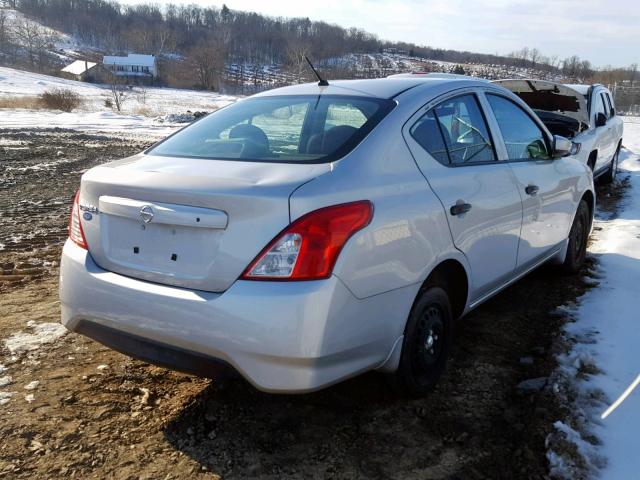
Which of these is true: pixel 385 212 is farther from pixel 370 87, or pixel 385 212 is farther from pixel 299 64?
pixel 299 64

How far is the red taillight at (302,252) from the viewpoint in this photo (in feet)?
7.02

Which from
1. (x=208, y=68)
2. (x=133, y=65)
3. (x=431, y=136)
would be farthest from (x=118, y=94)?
(x=133, y=65)

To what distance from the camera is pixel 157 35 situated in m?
136

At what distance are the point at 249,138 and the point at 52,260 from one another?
A: 3118 mm

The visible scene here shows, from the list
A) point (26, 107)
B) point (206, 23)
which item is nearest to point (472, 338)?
point (26, 107)

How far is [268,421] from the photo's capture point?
2744 mm

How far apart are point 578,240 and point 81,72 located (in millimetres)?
102923

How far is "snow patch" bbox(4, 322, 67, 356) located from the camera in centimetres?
341

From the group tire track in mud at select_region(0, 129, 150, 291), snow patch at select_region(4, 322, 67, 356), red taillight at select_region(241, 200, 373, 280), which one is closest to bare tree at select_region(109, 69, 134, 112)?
tire track in mud at select_region(0, 129, 150, 291)

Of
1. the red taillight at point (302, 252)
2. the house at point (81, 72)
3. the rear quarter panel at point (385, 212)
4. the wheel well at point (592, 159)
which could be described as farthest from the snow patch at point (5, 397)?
the house at point (81, 72)

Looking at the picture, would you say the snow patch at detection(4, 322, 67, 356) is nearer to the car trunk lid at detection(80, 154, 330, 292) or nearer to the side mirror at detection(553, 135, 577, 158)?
the car trunk lid at detection(80, 154, 330, 292)

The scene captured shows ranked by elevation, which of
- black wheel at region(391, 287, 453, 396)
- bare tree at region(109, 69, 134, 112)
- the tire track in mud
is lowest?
bare tree at region(109, 69, 134, 112)

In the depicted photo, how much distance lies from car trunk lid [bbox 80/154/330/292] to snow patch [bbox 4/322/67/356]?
50.0 inches

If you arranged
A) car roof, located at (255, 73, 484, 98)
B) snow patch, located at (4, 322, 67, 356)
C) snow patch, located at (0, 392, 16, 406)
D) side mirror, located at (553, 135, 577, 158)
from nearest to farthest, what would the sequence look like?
snow patch, located at (0, 392, 16, 406), car roof, located at (255, 73, 484, 98), snow patch, located at (4, 322, 67, 356), side mirror, located at (553, 135, 577, 158)
